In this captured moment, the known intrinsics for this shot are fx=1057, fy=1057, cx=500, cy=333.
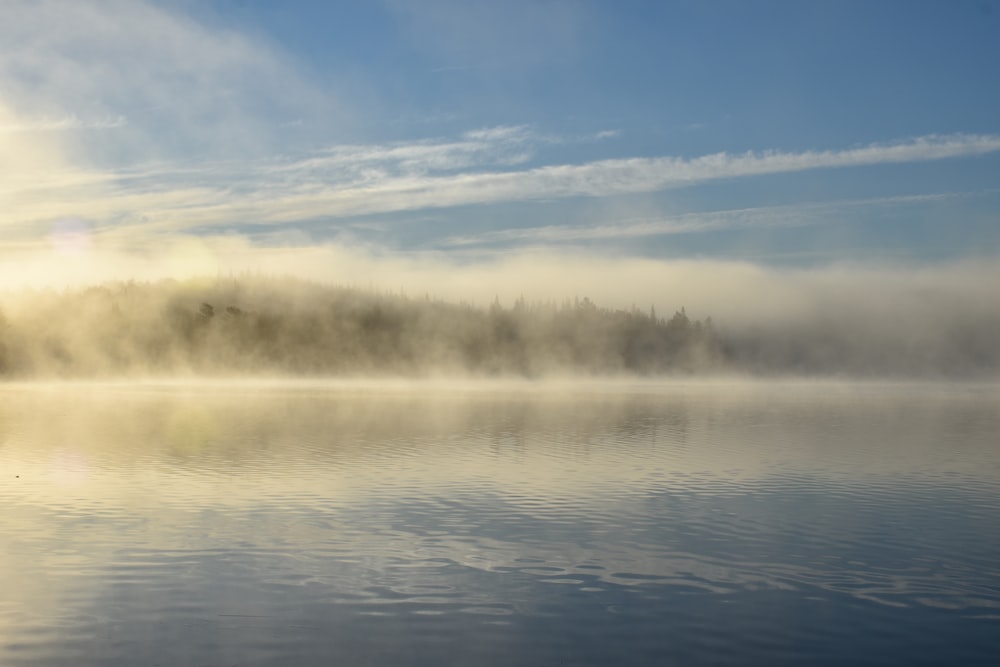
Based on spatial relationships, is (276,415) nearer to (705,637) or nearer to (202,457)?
(202,457)

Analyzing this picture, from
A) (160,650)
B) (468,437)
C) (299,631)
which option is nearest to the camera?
(160,650)

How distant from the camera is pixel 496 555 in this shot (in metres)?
32.0

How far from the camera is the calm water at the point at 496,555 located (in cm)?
2295

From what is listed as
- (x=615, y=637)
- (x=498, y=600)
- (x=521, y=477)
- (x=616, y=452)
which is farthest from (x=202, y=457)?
(x=615, y=637)

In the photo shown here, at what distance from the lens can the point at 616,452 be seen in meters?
64.1

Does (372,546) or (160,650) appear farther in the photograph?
(372,546)

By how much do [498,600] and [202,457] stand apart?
37.8 meters

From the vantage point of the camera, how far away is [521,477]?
2018 inches

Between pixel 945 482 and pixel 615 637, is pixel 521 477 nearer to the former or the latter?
pixel 945 482

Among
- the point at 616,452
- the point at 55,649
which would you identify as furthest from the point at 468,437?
the point at 55,649

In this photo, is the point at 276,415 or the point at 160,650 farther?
the point at 276,415

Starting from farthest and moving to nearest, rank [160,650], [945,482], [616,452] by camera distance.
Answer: [616,452] → [945,482] → [160,650]

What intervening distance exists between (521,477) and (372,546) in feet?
61.7

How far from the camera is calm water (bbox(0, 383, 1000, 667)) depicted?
2295 cm
